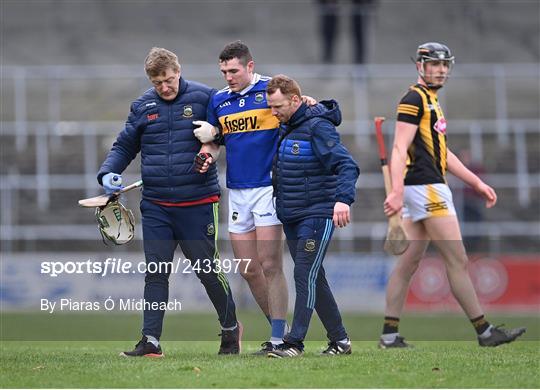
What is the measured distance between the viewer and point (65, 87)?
27062 millimetres

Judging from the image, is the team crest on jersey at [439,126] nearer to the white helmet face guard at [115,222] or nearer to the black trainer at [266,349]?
the black trainer at [266,349]

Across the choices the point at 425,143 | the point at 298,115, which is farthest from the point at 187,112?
the point at 425,143

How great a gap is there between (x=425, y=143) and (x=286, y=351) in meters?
2.61

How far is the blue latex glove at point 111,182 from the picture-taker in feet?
33.2

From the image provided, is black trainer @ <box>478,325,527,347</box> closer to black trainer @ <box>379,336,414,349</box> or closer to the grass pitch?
the grass pitch

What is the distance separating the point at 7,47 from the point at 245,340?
722 inches

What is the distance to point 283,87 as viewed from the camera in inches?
383

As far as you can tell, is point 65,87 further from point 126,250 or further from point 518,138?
point 518,138

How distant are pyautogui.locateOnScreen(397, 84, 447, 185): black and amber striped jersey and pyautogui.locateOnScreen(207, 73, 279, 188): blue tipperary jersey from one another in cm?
153

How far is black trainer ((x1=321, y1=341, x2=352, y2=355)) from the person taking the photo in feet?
33.0

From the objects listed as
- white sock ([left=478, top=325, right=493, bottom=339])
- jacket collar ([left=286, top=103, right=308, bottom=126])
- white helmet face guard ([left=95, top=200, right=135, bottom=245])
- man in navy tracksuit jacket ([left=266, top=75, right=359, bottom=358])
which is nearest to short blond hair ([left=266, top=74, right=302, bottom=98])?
man in navy tracksuit jacket ([left=266, top=75, right=359, bottom=358])

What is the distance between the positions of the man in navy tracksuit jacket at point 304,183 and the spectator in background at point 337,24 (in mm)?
17495

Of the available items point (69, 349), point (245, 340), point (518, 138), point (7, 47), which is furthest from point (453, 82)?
point (69, 349)

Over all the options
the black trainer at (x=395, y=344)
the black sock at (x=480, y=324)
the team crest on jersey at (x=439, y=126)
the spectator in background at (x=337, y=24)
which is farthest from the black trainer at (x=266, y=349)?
the spectator in background at (x=337, y=24)
